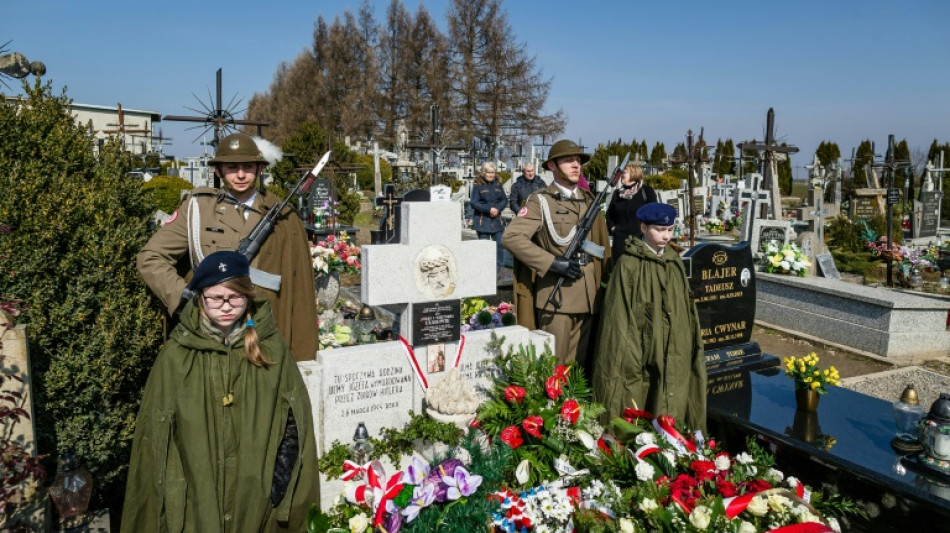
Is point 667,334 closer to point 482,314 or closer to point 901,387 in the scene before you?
point 482,314

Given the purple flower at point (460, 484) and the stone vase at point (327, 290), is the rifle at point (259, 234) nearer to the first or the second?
the purple flower at point (460, 484)

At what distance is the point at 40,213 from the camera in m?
3.94

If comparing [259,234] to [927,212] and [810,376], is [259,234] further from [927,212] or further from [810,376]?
[927,212]

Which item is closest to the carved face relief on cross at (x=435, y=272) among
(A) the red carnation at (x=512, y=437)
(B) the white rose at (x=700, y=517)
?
(A) the red carnation at (x=512, y=437)

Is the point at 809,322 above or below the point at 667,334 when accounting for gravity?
below

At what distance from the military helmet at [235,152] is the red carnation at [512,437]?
88.6 inches

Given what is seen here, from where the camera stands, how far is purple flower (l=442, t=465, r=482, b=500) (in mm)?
3111

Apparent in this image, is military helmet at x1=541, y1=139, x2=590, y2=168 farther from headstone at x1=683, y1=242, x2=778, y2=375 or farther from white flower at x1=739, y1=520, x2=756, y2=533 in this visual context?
white flower at x1=739, y1=520, x2=756, y2=533

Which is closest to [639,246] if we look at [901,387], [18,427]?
[18,427]

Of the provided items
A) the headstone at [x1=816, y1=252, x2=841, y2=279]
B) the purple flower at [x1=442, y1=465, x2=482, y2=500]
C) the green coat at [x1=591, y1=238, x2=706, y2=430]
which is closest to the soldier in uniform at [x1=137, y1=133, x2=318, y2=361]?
the purple flower at [x1=442, y1=465, x2=482, y2=500]

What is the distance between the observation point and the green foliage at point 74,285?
12.7 feet

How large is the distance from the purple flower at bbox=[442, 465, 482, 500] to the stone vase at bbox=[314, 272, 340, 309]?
6016 millimetres

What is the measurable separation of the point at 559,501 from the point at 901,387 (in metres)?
5.38

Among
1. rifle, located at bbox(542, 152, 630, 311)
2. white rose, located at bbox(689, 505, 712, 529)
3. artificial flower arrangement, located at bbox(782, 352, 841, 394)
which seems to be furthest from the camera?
artificial flower arrangement, located at bbox(782, 352, 841, 394)
